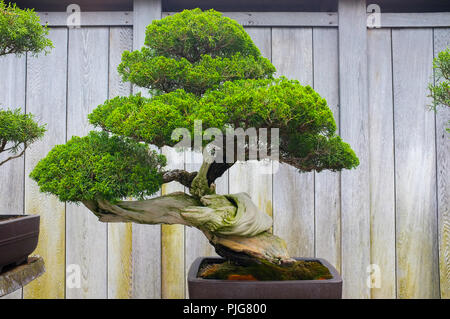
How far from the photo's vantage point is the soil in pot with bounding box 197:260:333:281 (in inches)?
44.1

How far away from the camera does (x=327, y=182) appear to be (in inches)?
71.6

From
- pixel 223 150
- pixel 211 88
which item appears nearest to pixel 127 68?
pixel 211 88

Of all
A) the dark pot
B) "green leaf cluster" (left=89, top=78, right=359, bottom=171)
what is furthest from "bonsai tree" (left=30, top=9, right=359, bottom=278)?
the dark pot

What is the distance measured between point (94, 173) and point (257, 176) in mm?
935

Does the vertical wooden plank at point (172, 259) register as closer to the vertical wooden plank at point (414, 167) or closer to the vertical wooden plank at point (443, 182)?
the vertical wooden plank at point (414, 167)

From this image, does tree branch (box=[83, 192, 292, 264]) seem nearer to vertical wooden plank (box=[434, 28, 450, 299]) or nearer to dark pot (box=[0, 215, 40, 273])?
dark pot (box=[0, 215, 40, 273])

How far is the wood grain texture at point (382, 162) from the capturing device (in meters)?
1.78

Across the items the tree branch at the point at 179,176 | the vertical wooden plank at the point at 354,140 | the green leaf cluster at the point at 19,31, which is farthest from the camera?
the vertical wooden plank at the point at 354,140

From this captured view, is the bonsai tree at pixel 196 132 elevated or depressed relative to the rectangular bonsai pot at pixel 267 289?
elevated

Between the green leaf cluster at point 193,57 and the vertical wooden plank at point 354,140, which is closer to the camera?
the green leaf cluster at point 193,57

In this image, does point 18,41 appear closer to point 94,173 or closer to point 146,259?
point 94,173

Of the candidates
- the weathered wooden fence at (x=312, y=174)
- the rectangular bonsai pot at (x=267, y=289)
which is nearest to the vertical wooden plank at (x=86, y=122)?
the weathered wooden fence at (x=312, y=174)

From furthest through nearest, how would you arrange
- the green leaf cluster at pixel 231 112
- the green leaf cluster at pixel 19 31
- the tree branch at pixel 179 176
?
the tree branch at pixel 179 176 < the green leaf cluster at pixel 19 31 < the green leaf cluster at pixel 231 112

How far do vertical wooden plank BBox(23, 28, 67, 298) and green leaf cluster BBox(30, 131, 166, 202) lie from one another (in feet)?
2.43
